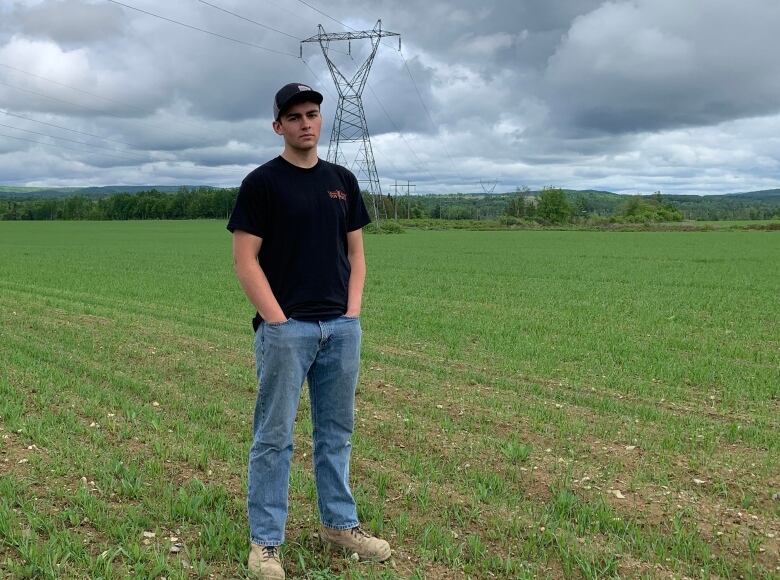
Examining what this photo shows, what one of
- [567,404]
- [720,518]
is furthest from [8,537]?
[567,404]

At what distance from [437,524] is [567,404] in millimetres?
3735

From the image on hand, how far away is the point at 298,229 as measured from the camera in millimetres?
3631

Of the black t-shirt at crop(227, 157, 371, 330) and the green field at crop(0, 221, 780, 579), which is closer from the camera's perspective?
the black t-shirt at crop(227, 157, 371, 330)

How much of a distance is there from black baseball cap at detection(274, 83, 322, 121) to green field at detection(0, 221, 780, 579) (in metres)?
2.61

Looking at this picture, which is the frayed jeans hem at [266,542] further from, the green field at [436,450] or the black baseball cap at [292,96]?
the black baseball cap at [292,96]

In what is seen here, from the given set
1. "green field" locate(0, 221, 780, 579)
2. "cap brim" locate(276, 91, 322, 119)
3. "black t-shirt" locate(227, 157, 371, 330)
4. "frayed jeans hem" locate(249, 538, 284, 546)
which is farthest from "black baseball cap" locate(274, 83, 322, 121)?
"green field" locate(0, 221, 780, 579)

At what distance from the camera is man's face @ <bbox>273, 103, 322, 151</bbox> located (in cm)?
365

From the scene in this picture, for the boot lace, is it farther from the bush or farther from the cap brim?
the bush

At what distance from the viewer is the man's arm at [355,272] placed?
12.7ft

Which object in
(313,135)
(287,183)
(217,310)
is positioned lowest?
(217,310)

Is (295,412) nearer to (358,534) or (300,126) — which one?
(358,534)

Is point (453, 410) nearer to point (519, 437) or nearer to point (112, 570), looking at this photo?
point (519, 437)

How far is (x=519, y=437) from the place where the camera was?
6391 millimetres

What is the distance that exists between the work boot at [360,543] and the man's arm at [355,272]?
1.34 meters
